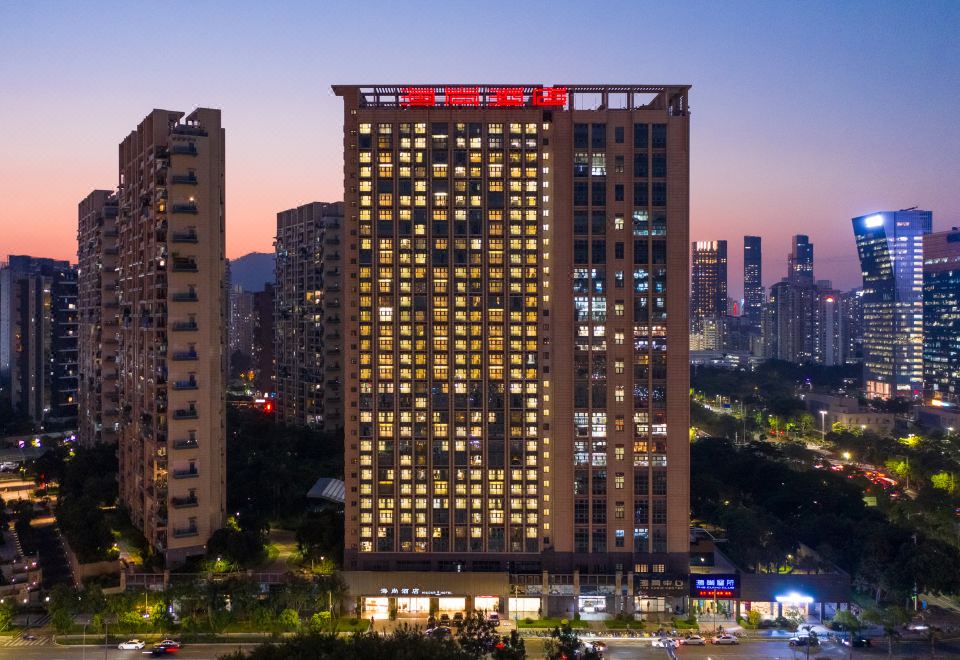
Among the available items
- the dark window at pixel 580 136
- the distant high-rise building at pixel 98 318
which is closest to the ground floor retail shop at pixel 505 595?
the dark window at pixel 580 136

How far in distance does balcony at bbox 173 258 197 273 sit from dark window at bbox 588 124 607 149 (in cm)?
4212

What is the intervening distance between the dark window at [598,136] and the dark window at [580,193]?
3939mm

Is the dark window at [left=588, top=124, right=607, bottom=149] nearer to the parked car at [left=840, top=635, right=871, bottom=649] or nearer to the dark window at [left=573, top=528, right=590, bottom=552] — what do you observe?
the dark window at [left=573, top=528, right=590, bottom=552]

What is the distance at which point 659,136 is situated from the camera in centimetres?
7312

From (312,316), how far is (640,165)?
84141 mm

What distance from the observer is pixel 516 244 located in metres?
74.6

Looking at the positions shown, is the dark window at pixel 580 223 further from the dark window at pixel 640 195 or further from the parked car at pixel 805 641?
the parked car at pixel 805 641

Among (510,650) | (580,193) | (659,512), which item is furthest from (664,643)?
(580,193)

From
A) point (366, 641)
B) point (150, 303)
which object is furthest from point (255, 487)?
point (366, 641)

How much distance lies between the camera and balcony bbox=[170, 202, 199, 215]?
74688mm

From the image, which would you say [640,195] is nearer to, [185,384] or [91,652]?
[185,384]

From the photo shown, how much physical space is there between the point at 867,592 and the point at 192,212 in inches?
3015

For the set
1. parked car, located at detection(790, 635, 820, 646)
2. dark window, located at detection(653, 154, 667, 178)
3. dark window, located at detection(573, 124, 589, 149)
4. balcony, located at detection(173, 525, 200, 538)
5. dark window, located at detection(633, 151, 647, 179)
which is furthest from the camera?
dark window, located at detection(573, 124, 589, 149)

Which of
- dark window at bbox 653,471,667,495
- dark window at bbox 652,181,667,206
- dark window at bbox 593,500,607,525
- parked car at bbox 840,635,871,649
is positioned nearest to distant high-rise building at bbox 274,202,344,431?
dark window at bbox 593,500,607,525
